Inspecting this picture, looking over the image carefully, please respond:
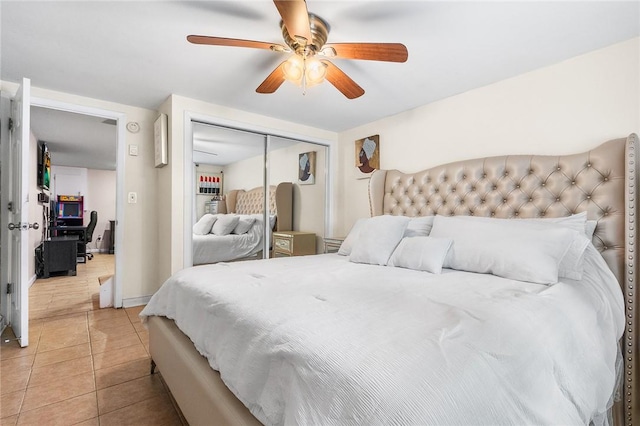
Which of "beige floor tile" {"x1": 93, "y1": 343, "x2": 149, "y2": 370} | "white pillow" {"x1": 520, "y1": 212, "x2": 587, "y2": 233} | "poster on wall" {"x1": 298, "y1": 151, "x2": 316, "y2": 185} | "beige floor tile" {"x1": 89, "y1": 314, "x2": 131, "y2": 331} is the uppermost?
"poster on wall" {"x1": 298, "y1": 151, "x2": 316, "y2": 185}

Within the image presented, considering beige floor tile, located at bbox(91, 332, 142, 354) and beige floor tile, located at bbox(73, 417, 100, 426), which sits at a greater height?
beige floor tile, located at bbox(73, 417, 100, 426)

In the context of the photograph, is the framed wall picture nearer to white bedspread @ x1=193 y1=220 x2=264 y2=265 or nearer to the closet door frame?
the closet door frame

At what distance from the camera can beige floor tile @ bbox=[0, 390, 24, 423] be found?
1.47 m

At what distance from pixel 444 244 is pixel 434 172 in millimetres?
1086

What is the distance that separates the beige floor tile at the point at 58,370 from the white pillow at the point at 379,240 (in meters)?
1.92

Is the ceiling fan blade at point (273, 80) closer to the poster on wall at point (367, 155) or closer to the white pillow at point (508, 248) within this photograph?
the white pillow at point (508, 248)

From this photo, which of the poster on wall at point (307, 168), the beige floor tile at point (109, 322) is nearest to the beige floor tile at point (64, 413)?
the beige floor tile at point (109, 322)

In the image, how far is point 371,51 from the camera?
1.60 meters

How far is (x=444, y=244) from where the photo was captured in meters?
1.83

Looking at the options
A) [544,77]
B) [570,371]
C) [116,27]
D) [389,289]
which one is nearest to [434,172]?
[544,77]

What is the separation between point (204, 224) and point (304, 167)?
143cm

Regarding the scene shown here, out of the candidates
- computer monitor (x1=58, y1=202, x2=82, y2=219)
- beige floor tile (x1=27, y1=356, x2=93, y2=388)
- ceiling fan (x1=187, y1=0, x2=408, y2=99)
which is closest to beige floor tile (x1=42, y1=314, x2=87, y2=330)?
beige floor tile (x1=27, y1=356, x2=93, y2=388)

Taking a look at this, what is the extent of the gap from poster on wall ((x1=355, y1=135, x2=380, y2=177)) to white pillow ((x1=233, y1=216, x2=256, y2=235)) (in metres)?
1.44

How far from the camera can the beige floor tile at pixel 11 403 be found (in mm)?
1472
